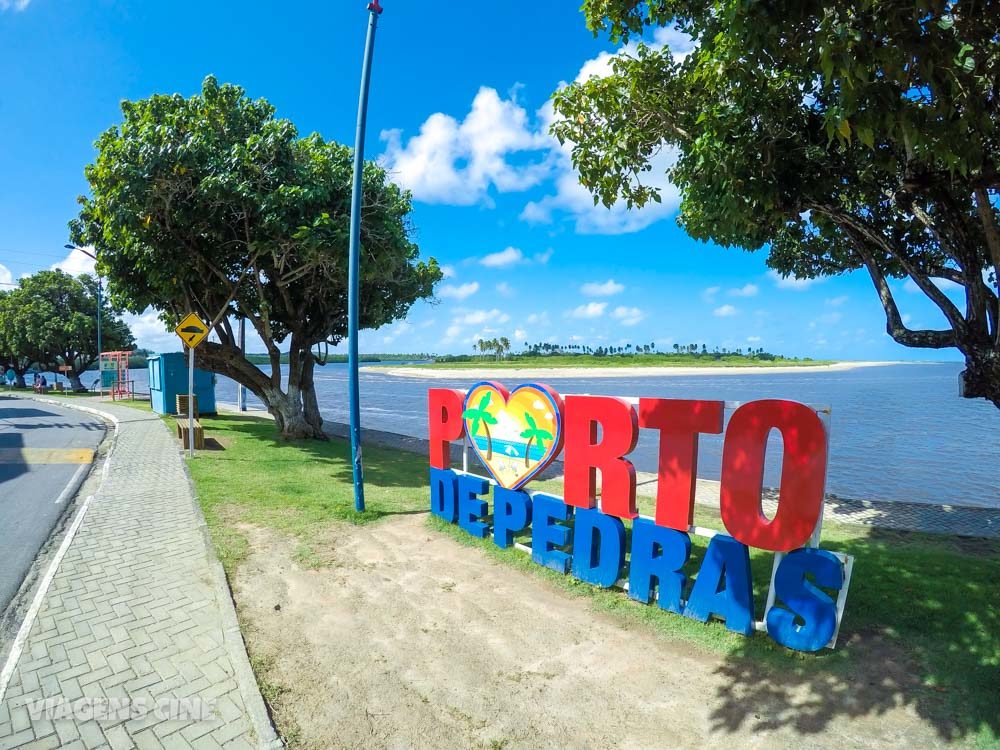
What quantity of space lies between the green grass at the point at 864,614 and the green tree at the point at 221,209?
5.66 m

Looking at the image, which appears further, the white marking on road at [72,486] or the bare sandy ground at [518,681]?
the white marking on road at [72,486]

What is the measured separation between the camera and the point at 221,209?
1209cm

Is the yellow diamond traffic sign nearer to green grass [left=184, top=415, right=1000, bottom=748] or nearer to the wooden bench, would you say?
the wooden bench

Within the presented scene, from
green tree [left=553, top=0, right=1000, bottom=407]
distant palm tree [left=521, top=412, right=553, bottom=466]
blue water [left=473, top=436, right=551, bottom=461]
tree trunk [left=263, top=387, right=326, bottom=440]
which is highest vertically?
green tree [left=553, top=0, right=1000, bottom=407]

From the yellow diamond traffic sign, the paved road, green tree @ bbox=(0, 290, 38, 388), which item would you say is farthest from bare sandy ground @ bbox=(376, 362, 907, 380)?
the yellow diamond traffic sign

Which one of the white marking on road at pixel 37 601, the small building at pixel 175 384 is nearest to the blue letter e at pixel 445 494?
the white marking on road at pixel 37 601

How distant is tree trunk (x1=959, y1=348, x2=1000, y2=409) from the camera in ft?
17.0

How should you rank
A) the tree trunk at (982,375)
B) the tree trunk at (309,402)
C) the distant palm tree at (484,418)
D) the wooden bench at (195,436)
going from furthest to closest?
the tree trunk at (309,402) → the wooden bench at (195,436) → the distant palm tree at (484,418) → the tree trunk at (982,375)

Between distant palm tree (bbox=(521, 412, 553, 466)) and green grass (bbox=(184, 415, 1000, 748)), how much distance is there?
1272 millimetres

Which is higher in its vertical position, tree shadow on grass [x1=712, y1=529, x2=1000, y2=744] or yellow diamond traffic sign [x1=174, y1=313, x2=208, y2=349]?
yellow diamond traffic sign [x1=174, y1=313, x2=208, y2=349]

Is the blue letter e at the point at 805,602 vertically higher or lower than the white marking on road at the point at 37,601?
higher

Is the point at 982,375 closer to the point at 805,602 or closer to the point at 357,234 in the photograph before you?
the point at 805,602

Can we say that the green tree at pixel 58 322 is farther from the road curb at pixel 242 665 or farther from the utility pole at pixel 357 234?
the road curb at pixel 242 665

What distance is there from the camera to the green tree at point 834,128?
10.6ft
